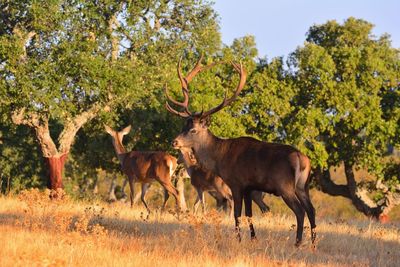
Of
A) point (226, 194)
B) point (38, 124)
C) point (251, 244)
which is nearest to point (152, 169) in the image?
point (226, 194)

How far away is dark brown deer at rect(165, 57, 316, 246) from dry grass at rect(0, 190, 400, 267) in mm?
592

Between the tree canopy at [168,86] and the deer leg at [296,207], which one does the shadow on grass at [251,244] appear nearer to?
the deer leg at [296,207]

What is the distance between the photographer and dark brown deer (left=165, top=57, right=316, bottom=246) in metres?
10.7

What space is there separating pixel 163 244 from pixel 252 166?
6.89 feet

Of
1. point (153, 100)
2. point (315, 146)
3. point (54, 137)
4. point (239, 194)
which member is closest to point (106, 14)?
point (153, 100)

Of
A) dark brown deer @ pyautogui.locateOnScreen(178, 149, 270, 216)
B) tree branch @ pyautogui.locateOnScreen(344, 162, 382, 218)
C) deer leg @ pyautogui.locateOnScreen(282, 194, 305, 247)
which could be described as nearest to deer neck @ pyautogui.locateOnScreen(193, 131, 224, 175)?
deer leg @ pyautogui.locateOnScreen(282, 194, 305, 247)

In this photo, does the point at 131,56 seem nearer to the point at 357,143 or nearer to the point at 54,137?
the point at 54,137

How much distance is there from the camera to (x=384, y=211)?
1204 inches

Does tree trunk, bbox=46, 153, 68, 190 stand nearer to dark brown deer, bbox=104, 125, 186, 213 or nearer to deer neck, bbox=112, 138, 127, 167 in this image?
deer neck, bbox=112, 138, 127, 167

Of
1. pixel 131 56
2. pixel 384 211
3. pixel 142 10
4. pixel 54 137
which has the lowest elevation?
pixel 384 211

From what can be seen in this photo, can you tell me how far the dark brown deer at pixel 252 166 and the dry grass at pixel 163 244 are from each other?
0.59 m

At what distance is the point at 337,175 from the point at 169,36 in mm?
34777

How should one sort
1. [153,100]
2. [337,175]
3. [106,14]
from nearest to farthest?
[106,14], [153,100], [337,175]

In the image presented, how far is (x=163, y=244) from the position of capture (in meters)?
9.98
